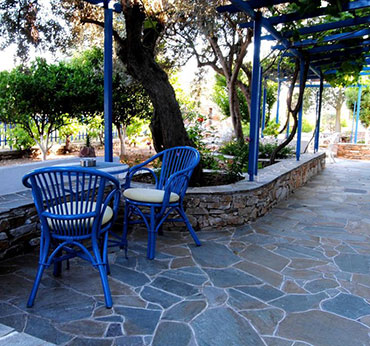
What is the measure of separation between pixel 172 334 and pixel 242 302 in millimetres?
539

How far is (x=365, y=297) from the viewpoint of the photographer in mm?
2277

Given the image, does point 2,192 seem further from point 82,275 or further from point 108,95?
point 108,95

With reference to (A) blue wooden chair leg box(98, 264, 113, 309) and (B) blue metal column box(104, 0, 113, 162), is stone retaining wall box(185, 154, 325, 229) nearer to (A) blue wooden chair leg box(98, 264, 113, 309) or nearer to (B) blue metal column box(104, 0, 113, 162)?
(B) blue metal column box(104, 0, 113, 162)

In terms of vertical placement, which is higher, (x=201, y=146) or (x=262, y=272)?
(x=201, y=146)

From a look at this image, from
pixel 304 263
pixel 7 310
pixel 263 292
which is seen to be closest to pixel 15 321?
pixel 7 310

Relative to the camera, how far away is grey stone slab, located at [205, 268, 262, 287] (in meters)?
2.43

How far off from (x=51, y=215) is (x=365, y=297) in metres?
1.99

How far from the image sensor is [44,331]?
182 cm

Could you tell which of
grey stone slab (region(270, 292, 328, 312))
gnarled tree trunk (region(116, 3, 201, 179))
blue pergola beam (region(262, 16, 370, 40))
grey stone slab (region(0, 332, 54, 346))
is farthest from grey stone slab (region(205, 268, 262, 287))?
blue pergola beam (region(262, 16, 370, 40))

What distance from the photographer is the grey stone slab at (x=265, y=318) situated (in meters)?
1.90

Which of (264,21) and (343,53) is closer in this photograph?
(264,21)

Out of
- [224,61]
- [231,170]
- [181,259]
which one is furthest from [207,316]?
[224,61]

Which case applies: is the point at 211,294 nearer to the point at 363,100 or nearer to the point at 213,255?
the point at 213,255

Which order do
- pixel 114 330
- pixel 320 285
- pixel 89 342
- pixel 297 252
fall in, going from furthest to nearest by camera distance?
pixel 297 252, pixel 320 285, pixel 114 330, pixel 89 342
